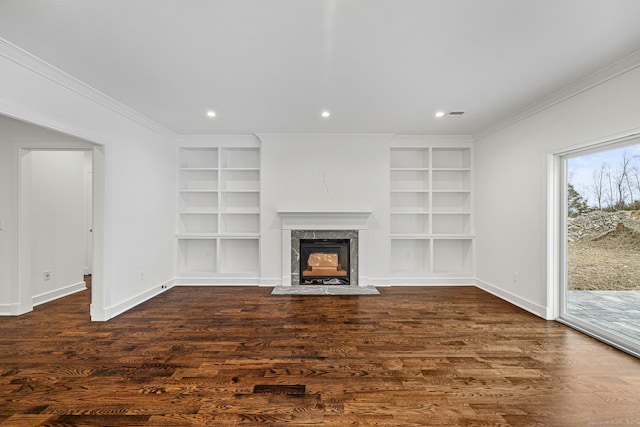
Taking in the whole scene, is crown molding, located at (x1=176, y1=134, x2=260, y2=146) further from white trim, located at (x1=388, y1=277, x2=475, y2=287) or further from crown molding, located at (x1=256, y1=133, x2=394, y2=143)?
white trim, located at (x1=388, y1=277, x2=475, y2=287)

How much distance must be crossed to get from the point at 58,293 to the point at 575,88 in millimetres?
7027

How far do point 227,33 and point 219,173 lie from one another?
10.2ft

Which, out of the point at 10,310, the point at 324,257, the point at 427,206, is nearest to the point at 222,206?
the point at 324,257

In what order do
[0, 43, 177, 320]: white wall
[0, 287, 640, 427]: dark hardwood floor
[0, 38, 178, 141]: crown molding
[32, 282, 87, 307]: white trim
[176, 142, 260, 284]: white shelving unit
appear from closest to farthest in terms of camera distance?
1. [0, 287, 640, 427]: dark hardwood floor
2. [0, 38, 178, 141]: crown molding
3. [0, 43, 177, 320]: white wall
4. [32, 282, 87, 307]: white trim
5. [176, 142, 260, 284]: white shelving unit

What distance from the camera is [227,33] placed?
6.85 ft

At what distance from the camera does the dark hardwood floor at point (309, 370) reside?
1815mm

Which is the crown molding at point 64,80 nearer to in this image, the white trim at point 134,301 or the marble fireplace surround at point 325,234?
the white trim at point 134,301

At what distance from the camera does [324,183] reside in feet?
16.2

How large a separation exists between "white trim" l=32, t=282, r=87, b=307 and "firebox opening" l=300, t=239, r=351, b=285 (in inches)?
139

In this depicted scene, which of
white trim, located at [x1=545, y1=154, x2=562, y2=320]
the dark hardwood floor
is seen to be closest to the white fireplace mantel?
the dark hardwood floor

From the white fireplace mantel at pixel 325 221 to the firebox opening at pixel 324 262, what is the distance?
0.85 feet

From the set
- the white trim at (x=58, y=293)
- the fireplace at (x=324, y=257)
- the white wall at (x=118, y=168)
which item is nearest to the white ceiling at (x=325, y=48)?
the white wall at (x=118, y=168)

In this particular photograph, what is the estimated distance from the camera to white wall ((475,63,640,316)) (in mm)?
2674

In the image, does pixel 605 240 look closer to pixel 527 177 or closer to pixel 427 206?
pixel 527 177
